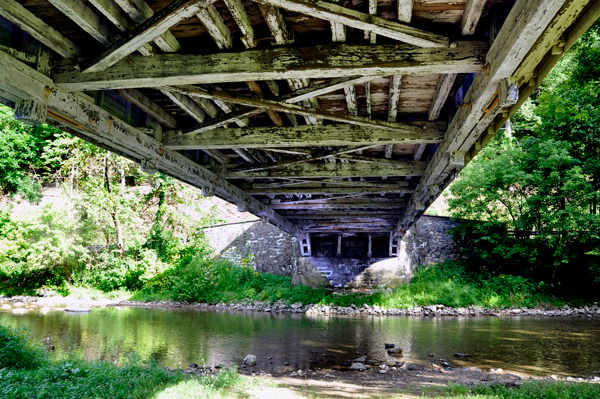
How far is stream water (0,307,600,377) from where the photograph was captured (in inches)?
286

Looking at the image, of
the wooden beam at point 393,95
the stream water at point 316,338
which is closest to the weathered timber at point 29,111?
the wooden beam at point 393,95

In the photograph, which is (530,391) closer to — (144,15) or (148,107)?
(144,15)

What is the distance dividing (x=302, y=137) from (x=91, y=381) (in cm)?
423

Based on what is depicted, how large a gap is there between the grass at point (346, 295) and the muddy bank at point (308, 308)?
36cm

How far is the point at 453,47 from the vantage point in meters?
3.50

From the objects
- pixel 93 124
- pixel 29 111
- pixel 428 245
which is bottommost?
pixel 428 245

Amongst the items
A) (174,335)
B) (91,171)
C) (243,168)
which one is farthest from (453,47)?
(91,171)

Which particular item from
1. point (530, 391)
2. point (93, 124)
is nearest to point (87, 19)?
point (93, 124)

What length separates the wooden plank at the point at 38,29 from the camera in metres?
3.40

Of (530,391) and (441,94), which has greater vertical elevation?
(441,94)

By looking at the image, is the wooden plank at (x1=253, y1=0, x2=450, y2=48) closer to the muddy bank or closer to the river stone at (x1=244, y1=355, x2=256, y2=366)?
the river stone at (x1=244, y1=355, x2=256, y2=366)

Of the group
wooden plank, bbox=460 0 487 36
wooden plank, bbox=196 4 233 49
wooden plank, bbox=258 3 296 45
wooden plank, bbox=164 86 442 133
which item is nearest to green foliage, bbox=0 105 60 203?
wooden plank, bbox=164 86 442 133

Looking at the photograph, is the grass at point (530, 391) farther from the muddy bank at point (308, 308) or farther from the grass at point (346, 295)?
the grass at point (346, 295)

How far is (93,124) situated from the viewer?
488cm
